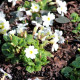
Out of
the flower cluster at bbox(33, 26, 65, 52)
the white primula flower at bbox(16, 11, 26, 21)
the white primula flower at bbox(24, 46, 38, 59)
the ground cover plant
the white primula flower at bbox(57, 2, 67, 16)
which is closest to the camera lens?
the white primula flower at bbox(24, 46, 38, 59)

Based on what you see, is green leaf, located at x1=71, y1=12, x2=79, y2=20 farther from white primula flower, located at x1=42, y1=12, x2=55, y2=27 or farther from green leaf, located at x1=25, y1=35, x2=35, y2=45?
green leaf, located at x1=25, y1=35, x2=35, y2=45

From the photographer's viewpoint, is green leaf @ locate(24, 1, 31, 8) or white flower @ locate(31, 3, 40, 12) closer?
white flower @ locate(31, 3, 40, 12)

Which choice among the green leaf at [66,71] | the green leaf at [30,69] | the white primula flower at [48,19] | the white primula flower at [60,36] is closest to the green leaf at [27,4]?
the white primula flower at [48,19]

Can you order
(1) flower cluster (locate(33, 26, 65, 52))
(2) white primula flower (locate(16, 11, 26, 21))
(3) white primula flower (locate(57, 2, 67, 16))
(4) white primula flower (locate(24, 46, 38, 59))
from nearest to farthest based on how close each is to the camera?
(4) white primula flower (locate(24, 46, 38, 59)) → (1) flower cluster (locate(33, 26, 65, 52)) → (2) white primula flower (locate(16, 11, 26, 21)) → (3) white primula flower (locate(57, 2, 67, 16))

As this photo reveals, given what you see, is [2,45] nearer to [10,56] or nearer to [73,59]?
[10,56]

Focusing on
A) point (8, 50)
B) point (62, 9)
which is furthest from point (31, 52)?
point (62, 9)

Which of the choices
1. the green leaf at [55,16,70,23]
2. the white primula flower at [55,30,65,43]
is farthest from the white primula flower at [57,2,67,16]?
the white primula flower at [55,30,65,43]

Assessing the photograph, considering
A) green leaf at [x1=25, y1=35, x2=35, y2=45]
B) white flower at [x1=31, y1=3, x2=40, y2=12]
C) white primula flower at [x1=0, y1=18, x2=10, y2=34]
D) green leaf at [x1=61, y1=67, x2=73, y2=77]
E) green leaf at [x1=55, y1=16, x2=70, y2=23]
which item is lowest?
green leaf at [x1=61, y1=67, x2=73, y2=77]

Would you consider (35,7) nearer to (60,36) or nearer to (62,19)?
(62,19)
